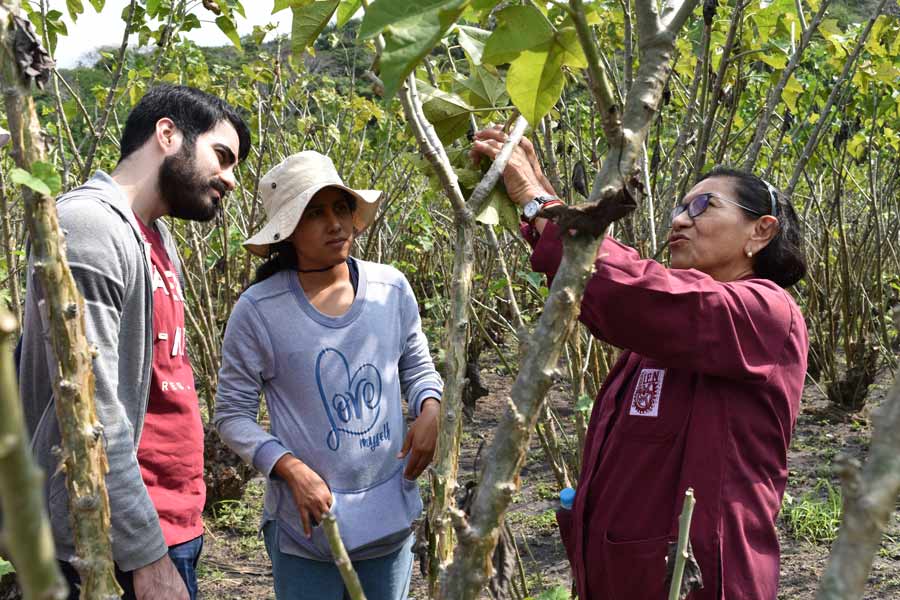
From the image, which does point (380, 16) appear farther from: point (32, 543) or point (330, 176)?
point (330, 176)

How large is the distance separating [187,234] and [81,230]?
142 inches

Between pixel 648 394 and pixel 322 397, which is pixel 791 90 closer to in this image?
pixel 648 394

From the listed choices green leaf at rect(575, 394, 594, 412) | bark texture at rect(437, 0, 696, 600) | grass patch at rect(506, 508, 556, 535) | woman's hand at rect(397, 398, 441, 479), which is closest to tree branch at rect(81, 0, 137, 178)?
woman's hand at rect(397, 398, 441, 479)

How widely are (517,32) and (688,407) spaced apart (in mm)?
1057

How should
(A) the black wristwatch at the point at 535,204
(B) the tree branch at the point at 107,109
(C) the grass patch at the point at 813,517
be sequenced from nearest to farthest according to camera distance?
(A) the black wristwatch at the point at 535,204 < (B) the tree branch at the point at 107,109 < (C) the grass patch at the point at 813,517

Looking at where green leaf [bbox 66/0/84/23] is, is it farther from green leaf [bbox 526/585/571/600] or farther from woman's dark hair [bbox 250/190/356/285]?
green leaf [bbox 526/585/571/600]

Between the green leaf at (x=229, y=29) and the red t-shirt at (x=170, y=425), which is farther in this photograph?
the green leaf at (x=229, y=29)

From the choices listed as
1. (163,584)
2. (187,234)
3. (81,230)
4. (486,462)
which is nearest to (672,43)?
(486,462)

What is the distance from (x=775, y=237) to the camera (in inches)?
72.1

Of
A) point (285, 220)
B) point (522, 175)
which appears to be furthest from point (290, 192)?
point (522, 175)

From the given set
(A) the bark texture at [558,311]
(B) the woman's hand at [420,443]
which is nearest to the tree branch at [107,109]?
(B) the woman's hand at [420,443]

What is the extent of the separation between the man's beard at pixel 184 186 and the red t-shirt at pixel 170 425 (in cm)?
9

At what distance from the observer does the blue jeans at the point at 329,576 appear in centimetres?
201

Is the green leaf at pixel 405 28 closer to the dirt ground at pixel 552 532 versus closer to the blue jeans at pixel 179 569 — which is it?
the blue jeans at pixel 179 569
